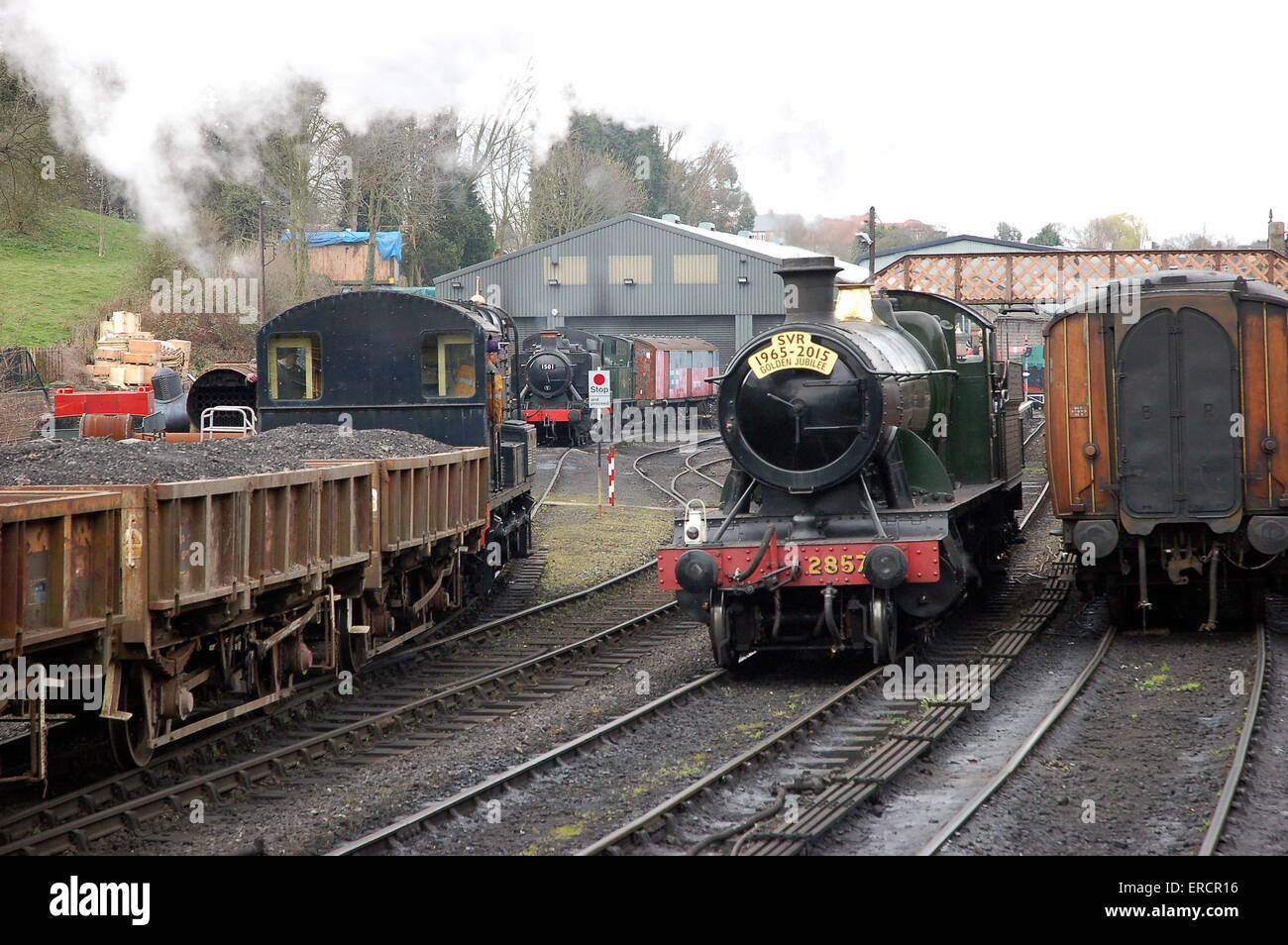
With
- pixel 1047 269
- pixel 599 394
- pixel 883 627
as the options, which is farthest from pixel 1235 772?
pixel 1047 269

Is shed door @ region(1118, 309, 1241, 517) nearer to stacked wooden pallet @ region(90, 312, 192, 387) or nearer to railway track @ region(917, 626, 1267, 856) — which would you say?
railway track @ region(917, 626, 1267, 856)

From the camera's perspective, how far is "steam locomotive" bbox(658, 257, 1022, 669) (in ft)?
32.6

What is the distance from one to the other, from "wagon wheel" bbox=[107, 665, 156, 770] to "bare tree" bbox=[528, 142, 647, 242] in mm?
50567

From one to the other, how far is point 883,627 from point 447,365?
18.3 ft

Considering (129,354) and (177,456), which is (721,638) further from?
(129,354)

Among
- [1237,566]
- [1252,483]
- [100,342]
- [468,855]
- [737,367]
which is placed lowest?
[468,855]

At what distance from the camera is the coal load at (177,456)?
26.3ft

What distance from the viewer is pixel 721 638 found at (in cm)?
1022

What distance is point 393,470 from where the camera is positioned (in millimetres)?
10383

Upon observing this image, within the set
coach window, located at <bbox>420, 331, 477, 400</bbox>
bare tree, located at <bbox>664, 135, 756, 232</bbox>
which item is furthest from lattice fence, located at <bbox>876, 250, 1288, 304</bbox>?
bare tree, located at <bbox>664, 135, 756, 232</bbox>

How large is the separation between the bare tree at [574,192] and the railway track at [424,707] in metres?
43.8
